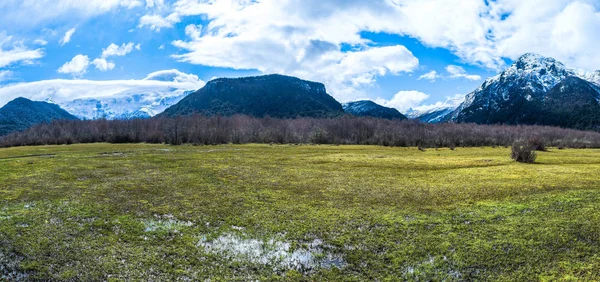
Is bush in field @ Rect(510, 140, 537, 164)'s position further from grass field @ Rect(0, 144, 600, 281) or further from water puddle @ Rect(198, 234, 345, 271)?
water puddle @ Rect(198, 234, 345, 271)

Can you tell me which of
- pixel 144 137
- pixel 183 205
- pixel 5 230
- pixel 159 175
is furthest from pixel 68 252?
pixel 144 137

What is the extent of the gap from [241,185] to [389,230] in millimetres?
13728

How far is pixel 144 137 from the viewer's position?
146 meters

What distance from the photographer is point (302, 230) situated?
1498cm

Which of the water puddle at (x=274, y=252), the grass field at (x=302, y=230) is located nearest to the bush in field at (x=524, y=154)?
the grass field at (x=302, y=230)

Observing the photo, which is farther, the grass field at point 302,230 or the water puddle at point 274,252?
the water puddle at point 274,252

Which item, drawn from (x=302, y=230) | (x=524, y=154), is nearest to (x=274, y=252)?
(x=302, y=230)

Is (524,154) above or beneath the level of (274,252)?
above

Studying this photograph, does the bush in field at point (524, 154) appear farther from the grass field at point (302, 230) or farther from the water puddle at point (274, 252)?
the water puddle at point (274, 252)

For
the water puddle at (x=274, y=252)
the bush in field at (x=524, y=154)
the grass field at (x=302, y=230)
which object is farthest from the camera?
the bush in field at (x=524, y=154)

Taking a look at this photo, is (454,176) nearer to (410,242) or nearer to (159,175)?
(410,242)

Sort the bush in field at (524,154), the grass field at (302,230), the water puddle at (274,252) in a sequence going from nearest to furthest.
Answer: the grass field at (302,230)
the water puddle at (274,252)
the bush in field at (524,154)

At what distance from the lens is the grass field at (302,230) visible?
11.2 meters

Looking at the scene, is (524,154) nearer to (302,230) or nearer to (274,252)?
(302,230)
